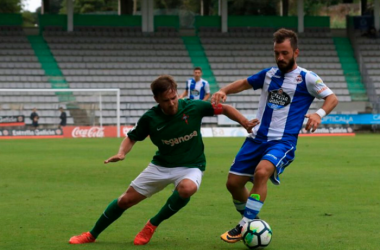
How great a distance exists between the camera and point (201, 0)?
46531mm

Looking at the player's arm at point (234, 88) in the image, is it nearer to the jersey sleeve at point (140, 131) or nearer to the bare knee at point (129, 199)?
the jersey sleeve at point (140, 131)

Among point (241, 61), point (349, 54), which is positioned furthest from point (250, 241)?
point (349, 54)

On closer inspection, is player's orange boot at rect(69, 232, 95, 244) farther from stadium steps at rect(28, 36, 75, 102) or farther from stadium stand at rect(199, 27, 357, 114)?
stadium stand at rect(199, 27, 357, 114)

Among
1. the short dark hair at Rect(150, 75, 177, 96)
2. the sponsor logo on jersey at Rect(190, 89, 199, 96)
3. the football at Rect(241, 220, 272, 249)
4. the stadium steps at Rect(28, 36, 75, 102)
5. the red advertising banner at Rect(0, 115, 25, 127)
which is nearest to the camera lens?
the football at Rect(241, 220, 272, 249)

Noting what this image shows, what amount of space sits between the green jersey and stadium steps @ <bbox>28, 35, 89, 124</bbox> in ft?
84.2

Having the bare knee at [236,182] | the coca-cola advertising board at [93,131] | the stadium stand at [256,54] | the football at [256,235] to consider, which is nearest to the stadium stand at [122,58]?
the stadium stand at [256,54]

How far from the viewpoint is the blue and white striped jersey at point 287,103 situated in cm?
759

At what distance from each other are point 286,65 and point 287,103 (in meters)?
0.38

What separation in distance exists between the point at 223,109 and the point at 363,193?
4845 mm

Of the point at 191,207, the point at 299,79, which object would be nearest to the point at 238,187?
the point at 299,79

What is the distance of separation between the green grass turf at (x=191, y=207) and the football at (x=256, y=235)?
24cm

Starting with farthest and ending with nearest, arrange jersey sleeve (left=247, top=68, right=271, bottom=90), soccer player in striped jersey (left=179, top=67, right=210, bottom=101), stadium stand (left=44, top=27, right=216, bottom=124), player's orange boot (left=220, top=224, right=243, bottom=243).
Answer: stadium stand (left=44, top=27, right=216, bottom=124) → soccer player in striped jersey (left=179, top=67, right=210, bottom=101) → jersey sleeve (left=247, top=68, right=271, bottom=90) → player's orange boot (left=220, top=224, right=243, bottom=243)

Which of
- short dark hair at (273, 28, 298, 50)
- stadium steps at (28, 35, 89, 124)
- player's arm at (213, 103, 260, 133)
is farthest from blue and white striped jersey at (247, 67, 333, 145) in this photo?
stadium steps at (28, 35, 89, 124)

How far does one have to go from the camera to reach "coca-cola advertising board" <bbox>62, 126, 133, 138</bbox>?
32625 mm
